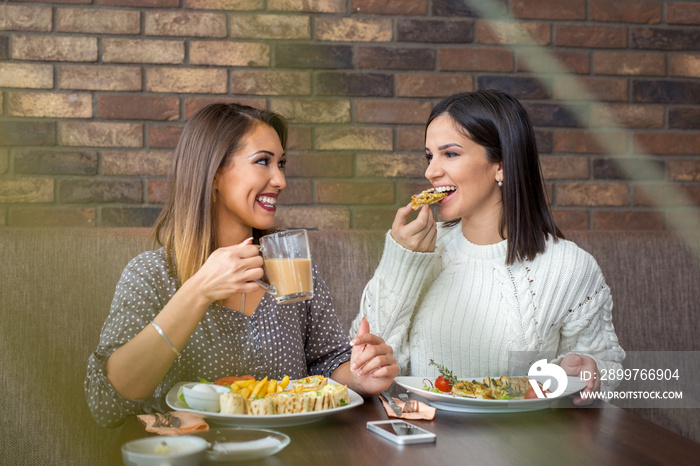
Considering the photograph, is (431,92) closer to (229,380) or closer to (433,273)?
(433,273)

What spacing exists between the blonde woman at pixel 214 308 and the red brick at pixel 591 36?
4.18 ft

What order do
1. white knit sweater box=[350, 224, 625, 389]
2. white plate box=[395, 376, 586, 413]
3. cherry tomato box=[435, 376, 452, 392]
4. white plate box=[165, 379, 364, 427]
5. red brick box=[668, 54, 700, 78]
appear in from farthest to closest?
red brick box=[668, 54, 700, 78] → white knit sweater box=[350, 224, 625, 389] → cherry tomato box=[435, 376, 452, 392] → white plate box=[395, 376, 586, 413] → white plate box=[165, 379, 364, 427]

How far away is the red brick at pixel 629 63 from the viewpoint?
2564 millimetres

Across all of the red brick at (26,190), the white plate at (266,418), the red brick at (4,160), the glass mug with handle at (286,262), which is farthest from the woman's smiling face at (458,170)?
the red brick at (4,160)

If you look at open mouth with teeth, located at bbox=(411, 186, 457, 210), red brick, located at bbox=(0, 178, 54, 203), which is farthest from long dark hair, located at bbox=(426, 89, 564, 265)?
red brick, located at bbox=(0, 178, 54, 203)

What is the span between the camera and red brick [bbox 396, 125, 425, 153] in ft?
8.13

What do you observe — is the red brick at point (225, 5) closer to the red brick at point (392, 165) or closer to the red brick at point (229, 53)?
the red brick at point (229, 53)

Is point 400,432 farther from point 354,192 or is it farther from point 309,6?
point 309,6

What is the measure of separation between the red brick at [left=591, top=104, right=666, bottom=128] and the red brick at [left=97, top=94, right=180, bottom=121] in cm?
155

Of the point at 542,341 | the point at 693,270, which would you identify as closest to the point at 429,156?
the point at 542,341

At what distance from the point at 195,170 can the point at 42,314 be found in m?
0.72

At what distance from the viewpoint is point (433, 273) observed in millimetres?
1933

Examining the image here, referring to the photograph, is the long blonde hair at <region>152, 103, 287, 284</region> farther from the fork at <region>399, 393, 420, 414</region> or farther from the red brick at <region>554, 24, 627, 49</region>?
the red brick at <region>554, 24, 627, 49</region>

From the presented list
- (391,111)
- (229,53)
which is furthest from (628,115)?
(229,53)
